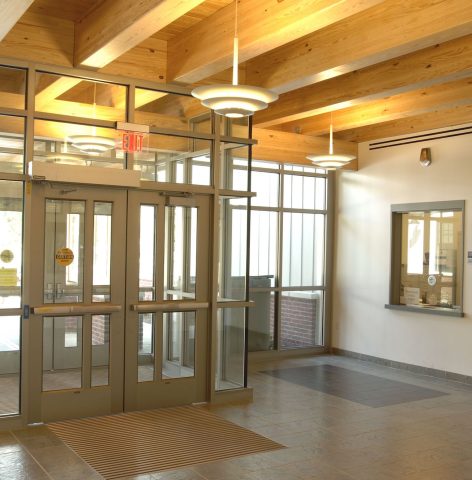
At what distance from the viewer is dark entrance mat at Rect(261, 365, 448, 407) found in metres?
7.04

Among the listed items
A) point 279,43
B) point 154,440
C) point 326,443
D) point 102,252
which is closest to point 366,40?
point 279,43

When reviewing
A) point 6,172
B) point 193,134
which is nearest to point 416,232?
point 193,134

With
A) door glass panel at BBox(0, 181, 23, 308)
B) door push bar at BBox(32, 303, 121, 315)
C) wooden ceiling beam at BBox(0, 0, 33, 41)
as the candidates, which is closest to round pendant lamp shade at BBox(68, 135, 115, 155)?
door glass panel at BBox(0, 181, 23, 308)

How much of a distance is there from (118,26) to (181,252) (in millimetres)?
2376

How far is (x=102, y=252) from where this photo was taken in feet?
20.0

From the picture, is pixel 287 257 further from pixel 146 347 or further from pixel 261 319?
pixel 146 347

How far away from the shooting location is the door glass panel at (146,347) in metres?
6.28

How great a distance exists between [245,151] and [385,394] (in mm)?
3083

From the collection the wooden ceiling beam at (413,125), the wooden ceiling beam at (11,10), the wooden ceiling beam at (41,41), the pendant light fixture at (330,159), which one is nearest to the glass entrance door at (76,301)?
the wooden ceiling beam at (41,41)

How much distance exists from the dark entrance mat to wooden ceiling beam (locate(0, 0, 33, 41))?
4872 mm

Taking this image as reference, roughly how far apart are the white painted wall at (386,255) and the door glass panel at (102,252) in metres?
4.39

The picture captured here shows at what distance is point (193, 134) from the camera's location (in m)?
6.54

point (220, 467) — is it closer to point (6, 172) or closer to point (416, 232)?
point (6, 172)

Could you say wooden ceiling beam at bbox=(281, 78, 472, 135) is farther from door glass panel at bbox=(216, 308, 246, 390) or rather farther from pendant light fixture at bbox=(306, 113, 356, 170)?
door glass panel at bbox=(216, 308, 246, 390)
